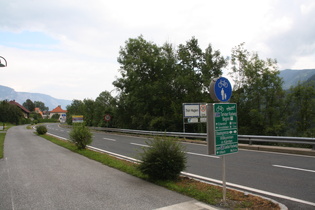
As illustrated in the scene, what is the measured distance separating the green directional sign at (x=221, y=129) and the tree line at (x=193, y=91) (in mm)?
19643

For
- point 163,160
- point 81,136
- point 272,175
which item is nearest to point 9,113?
point 81,136

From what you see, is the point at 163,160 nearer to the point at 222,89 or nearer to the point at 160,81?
the point at 222,89

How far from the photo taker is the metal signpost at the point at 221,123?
496cm

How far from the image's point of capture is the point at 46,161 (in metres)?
10.3

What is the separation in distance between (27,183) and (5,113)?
7918 cm

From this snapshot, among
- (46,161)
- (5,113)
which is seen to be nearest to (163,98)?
(46,161)

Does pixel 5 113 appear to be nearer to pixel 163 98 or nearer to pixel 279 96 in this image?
pixel 163 98

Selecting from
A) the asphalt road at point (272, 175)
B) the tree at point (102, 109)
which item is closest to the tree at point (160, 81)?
the tree at point (102, 109)

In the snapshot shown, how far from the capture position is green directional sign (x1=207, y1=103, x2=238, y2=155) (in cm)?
495

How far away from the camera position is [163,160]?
6.63 m

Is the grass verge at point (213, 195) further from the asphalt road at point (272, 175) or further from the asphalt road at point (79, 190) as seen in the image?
the asphalt road at point (272, 175)

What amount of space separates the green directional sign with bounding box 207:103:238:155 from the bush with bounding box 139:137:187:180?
184 cm

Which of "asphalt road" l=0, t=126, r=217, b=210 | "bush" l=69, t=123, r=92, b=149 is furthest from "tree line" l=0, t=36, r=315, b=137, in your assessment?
"asphalt road" l=0, t=126, r=217, b=210

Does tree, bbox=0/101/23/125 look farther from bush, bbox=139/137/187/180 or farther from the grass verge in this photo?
the grass verge
